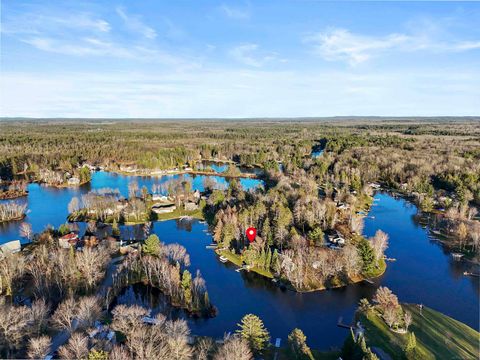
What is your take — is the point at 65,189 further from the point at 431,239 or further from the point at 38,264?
the point at 431,239

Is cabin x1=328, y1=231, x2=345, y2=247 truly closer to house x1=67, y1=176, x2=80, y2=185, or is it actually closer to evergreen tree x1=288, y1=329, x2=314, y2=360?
evergreen tree x1=288, y1=329, x2=314, y2=360

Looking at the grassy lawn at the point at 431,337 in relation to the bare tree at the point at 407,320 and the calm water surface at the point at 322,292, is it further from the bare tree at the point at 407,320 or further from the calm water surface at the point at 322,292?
the calm water surface at the point at 322,292

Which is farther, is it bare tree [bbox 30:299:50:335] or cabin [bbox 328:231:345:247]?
cabin [bbox 328:231:345:247]

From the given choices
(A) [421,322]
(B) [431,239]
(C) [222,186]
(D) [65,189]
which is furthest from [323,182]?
(D) [65,189]

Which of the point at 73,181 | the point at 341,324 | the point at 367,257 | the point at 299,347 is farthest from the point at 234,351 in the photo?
the point at 73,181

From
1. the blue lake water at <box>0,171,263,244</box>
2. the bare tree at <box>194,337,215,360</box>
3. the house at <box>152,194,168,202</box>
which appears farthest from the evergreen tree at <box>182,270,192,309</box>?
the house at <box>152,194,168,202</box>

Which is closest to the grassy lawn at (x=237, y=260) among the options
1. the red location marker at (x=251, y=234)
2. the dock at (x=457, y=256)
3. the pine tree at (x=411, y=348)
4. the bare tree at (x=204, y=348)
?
the red location marker at (x=251, y=234)
